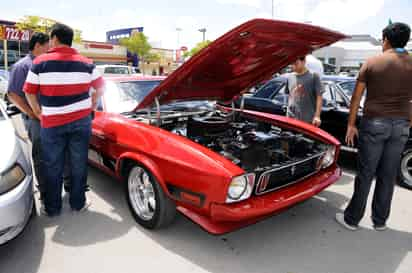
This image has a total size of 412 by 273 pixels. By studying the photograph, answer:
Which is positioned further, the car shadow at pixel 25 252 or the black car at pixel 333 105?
the black car at pixel 333 105

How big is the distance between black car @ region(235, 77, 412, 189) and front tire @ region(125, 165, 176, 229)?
1.74m

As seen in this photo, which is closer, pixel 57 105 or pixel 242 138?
pixel 57 105

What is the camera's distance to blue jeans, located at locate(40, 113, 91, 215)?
2928 millimetres

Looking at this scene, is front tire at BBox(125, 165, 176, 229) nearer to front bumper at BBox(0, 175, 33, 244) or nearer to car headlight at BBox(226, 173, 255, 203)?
car headlight at BBox(226, 173, 255, 203)

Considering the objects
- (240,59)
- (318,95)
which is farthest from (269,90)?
(240,59)

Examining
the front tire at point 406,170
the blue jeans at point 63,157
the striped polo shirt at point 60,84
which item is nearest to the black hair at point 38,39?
the striped polo shirt at point 60,84

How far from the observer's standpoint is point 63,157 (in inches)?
122

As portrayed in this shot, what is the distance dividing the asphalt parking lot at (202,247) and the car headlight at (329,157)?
0.58 m

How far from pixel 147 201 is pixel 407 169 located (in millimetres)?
3409

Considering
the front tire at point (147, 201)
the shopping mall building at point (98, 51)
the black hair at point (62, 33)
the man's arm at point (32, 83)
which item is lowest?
the front tire at point (147, 201)

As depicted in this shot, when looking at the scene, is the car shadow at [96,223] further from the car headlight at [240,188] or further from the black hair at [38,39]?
the black hair at [38,39]

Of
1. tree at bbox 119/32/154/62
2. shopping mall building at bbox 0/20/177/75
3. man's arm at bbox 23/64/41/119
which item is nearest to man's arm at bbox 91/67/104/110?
man's arm at bbox 23/64/41/119

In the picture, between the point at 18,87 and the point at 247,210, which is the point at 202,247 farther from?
the point at 18,87

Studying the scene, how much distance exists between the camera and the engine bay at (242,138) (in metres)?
2.88
